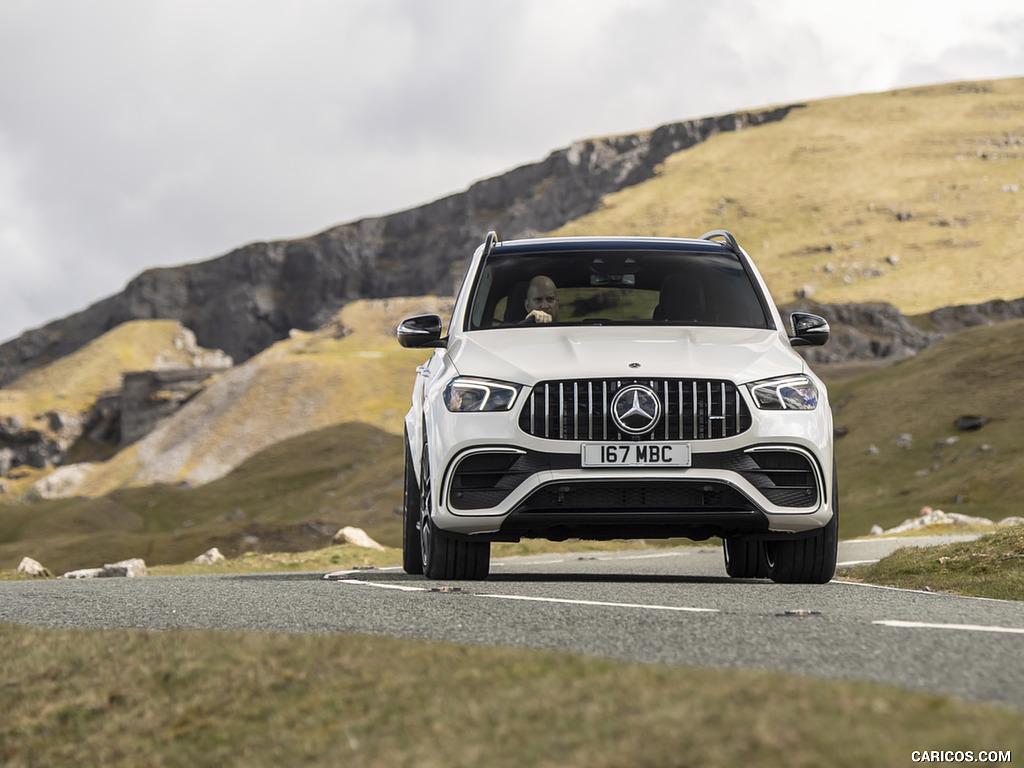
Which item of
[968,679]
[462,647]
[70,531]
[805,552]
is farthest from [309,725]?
[70,531]

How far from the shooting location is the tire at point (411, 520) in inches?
367

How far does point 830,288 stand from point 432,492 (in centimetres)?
11831

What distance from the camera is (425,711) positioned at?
147 inches

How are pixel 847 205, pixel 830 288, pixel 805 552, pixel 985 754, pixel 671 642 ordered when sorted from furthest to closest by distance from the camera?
pixel 847 205 → pixel 830 288 → pixel 805 552 → pixel 671 642 → pixel 985 754

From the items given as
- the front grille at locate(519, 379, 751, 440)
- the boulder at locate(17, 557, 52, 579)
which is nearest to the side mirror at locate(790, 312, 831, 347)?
the front grille at locate(519, 379, 751, 440)

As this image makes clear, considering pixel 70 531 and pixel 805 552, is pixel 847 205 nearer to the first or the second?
pixel 70 531

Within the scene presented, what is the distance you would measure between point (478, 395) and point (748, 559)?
3.29 m

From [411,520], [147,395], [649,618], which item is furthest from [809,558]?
[147,395]

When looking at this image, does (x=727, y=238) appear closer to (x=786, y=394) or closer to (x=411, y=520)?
(x=786, y=394)

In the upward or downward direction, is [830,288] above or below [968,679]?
above

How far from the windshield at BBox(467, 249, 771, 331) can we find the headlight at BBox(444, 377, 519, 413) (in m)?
1.20

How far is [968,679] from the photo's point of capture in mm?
4090

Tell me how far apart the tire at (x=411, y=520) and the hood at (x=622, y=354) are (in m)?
1.29

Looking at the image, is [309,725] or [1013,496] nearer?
[309,725]
